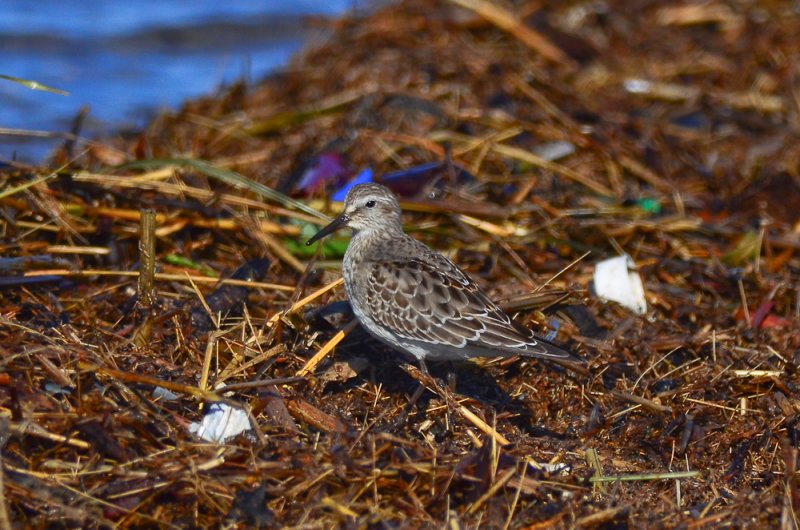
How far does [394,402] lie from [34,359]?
160 centimetres

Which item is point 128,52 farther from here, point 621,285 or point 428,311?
point 428,311

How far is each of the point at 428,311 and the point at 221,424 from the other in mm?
1101

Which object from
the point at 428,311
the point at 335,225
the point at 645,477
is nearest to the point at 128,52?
the point at 335,225

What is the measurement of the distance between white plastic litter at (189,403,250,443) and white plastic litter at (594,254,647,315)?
2316mm

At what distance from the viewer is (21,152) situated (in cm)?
930

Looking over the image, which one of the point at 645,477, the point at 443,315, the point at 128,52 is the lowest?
the point at 128,52

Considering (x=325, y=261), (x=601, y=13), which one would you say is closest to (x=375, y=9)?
(x=601, y=13)

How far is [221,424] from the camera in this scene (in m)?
4.32

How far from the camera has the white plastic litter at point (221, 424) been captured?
14.1 ft

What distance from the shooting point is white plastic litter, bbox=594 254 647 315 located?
5.82 meters

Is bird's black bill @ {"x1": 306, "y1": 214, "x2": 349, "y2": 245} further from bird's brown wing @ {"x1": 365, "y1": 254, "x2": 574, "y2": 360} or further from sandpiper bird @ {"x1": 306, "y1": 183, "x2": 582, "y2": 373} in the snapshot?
bird's brown wing @ {"x1": 365, "y1": 254, "x2": 574, "y2": 360}

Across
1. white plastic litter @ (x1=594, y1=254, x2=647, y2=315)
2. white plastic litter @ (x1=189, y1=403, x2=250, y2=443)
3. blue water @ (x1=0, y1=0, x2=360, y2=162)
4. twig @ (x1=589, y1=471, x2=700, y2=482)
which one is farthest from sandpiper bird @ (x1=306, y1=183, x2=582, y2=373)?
blue water @ (x1=0, y1=0, x2=360, y2=162)

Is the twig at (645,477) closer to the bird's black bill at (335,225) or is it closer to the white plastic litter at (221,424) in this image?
the white plastic litter at (221,424)

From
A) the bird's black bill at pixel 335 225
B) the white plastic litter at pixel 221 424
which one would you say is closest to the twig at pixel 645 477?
the white plastic litter at pixel 221 424
